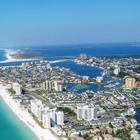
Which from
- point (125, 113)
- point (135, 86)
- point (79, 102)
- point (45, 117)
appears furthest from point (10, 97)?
point (135, 86)

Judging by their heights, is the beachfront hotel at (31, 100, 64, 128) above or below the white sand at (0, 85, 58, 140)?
above

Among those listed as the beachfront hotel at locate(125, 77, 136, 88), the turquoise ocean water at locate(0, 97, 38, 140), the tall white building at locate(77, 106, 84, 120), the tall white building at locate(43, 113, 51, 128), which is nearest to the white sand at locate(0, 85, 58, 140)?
the turquoise ocean water at locate(0, 97, 38, 140)

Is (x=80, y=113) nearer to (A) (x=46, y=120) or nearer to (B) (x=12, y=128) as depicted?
(A) (x=46, y=120)

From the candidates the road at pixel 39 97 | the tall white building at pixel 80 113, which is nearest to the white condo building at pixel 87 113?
the tall white building at pixel 80 113

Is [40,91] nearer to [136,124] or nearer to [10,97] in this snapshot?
[10,97]

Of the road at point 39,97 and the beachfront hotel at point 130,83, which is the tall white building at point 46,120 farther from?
the beachfront hotel at point 130,83

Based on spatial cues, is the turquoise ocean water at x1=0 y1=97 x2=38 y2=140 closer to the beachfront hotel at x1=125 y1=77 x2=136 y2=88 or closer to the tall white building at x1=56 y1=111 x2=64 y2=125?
the tall white building at x1=56 y1=111 x2=64 y2=125
